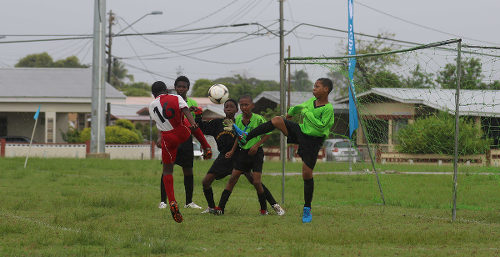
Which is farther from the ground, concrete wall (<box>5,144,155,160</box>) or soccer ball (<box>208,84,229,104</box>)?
soccer ball (<box>208,84,229,104</box>)

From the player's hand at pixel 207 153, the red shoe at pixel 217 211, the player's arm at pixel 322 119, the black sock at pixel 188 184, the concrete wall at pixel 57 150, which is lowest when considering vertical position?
the concrete wall at pixel 57 150

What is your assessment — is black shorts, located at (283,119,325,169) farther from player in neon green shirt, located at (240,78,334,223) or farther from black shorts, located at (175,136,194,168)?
black shorts, located at (175,136,194,168)

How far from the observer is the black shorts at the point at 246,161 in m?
9.72

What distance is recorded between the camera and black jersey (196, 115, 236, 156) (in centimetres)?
992

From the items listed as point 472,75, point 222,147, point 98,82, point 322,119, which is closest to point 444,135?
point 472,75

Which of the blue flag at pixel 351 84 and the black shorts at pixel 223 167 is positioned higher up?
the blue flag at pixel 351 84

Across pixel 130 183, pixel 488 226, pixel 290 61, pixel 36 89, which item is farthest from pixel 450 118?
pixel 36 89

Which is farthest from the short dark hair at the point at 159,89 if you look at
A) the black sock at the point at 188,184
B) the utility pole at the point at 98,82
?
the utility pole at the point at 98,82

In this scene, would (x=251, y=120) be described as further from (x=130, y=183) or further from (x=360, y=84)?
(x=130, y=183)

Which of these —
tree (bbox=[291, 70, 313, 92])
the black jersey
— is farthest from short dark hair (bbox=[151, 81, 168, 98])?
tree (bbox=[291, 70, 313, 92])

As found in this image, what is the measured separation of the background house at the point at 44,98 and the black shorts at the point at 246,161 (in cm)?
3167

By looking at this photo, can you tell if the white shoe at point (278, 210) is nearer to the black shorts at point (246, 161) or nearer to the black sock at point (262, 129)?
the black shorts at point (246, 161)

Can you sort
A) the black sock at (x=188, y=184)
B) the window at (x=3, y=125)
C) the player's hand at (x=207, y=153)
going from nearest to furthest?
the player's hand at (x=207, y=153), the black sock at (x=188, y=184), the window at (x=3, y=125)

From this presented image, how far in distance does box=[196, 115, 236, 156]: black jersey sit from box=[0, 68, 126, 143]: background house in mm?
31207
